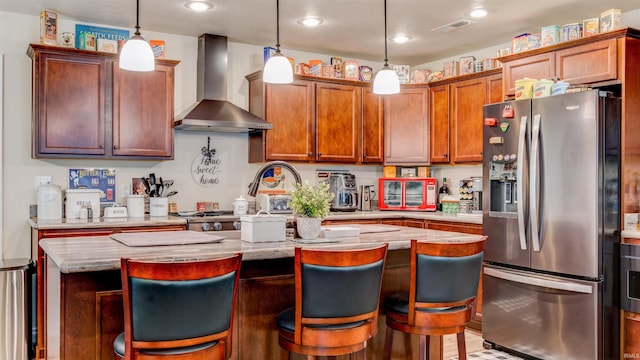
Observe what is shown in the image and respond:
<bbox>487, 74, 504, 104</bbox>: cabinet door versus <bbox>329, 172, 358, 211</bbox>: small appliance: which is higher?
<bbox>487, 74, 504, 104</bbox>: cabinet door

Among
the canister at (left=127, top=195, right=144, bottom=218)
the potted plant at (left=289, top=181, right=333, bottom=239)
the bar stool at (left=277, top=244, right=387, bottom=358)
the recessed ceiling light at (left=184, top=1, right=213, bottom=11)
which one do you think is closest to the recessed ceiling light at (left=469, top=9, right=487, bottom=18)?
the recessed ceiling light at (left=184, top=1, right=213, bottom=11)

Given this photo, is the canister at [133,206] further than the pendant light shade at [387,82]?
Yes

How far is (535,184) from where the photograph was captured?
3619 mm

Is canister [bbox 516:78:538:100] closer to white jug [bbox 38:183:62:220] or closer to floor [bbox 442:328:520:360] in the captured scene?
floor [bbox 442:328:520:360]

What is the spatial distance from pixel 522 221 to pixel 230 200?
8.78 ft

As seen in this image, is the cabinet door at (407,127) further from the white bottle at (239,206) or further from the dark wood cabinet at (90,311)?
the dark wood cabinet at (90,311)

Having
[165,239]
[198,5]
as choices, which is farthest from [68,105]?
[165,239]

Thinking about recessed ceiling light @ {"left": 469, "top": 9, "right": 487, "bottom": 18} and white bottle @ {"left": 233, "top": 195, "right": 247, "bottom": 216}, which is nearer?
recessed ceiling light @ {"left": 469, "top": 9, "right": 487, "bottom": 18}

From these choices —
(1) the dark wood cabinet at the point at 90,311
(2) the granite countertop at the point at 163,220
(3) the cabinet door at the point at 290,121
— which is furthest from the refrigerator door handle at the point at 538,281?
(1) the dark wood cabinet at the point at 90,311

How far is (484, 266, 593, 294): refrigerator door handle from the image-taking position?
3.42 m

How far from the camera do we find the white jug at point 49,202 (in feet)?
13.4

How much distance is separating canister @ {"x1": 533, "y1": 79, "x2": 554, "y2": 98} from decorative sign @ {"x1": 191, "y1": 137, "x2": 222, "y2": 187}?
112 inches

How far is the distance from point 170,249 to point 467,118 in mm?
3515

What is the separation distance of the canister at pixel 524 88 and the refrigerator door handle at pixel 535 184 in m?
0.29
